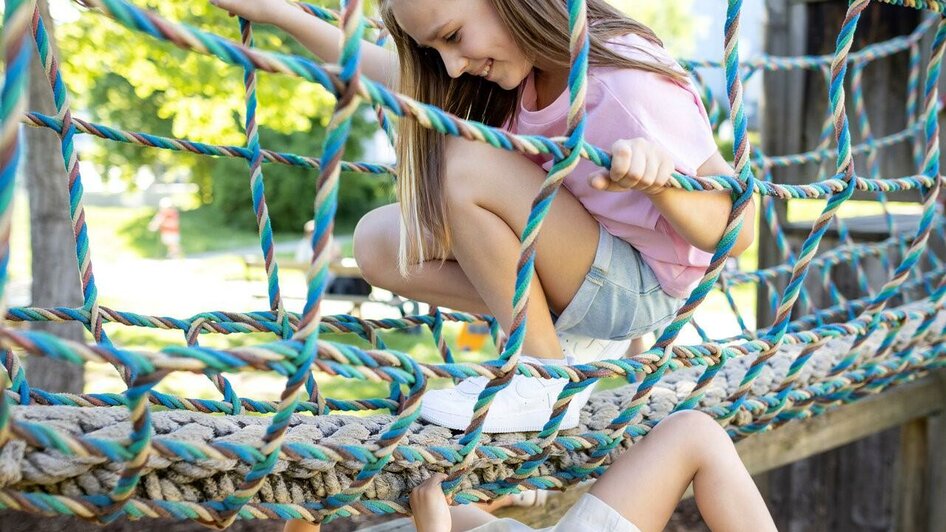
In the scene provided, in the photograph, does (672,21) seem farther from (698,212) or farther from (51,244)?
(698,212)

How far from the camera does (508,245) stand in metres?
1.20

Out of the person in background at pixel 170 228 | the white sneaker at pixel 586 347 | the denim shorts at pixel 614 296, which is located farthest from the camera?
the person in background at pixel 170 228

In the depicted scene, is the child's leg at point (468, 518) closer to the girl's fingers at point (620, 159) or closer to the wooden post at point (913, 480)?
the girl's fingers at point (620, 159)

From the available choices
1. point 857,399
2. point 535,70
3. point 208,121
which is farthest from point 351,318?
point 208,121

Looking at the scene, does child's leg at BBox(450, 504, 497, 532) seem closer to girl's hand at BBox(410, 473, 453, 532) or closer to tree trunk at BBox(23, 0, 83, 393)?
girl's hand at BBox(410, 473, 453, 532)

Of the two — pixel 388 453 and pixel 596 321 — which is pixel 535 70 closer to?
pixel 596 321

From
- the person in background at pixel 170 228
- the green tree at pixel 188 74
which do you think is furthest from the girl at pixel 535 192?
the person in background at pixel 170 228

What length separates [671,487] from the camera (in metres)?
1.17

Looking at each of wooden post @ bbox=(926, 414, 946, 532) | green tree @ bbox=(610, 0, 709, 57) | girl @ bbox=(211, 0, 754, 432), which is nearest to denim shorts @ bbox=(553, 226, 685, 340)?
girl @ bbox=(211, 0, 754, 432)

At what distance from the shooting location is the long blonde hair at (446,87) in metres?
1.21

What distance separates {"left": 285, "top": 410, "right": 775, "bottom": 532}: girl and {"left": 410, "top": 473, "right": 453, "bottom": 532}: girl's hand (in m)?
0.18

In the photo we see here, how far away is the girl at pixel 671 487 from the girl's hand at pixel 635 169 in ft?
1.24

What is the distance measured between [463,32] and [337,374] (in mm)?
583

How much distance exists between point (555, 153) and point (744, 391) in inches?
23.7
